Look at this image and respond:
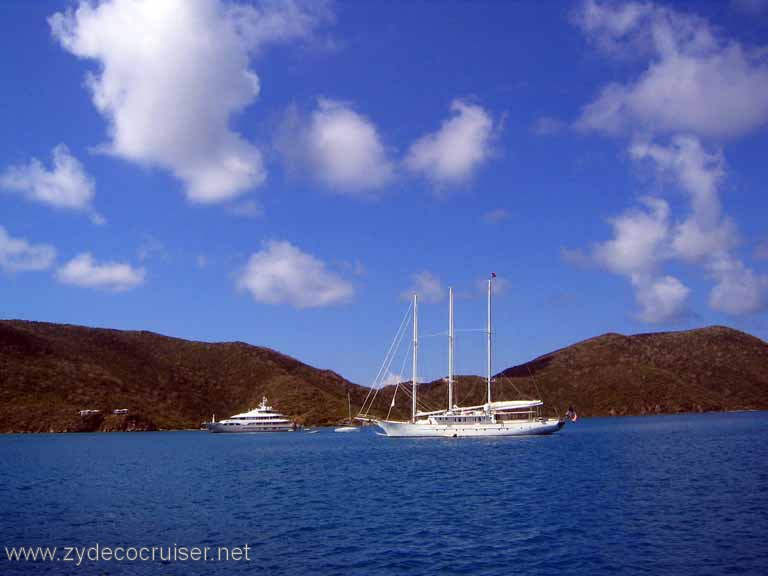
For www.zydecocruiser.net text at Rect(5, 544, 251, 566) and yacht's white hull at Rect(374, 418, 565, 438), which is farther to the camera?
yacht's white hull at Rect(374, 418, 565, 438)

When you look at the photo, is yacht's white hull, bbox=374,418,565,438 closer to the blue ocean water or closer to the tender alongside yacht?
the blue ocean water

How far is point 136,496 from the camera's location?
46.2 m

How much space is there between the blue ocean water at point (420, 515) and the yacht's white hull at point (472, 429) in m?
37.1

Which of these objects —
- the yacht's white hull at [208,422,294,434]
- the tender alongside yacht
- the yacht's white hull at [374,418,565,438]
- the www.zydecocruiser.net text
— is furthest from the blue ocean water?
the tender alongside yacht

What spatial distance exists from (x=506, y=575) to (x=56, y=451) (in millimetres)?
89965

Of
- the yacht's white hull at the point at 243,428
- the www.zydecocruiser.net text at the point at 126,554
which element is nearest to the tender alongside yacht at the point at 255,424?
the yacht's white hull at the point at 243,428

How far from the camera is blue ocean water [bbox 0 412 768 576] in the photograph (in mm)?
25562

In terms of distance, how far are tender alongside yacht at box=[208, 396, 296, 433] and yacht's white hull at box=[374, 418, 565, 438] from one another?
74981 mm

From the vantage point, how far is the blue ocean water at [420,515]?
1006 inches

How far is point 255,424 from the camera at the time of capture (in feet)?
593

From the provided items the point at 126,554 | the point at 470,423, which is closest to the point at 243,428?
the point at 470,423

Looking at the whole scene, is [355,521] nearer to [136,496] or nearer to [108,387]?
[136,496]

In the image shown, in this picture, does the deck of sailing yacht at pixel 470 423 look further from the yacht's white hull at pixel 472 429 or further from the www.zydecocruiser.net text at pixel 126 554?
the www.zydecocruiser.net text at pixel 126 554

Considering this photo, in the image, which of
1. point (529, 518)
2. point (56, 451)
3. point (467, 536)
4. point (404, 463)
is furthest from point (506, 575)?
point (56, 451)
